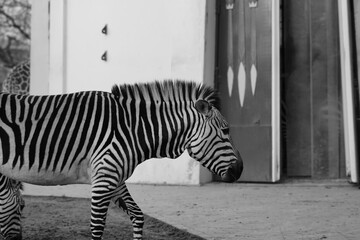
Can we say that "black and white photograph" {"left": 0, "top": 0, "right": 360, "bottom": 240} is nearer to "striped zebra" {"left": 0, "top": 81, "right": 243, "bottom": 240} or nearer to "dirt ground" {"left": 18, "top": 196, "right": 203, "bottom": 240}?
"dirt ground" {"left": 18, "top": 196, "right": 203, "bottom": 240}

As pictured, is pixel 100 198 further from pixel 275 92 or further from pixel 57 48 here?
pixel 57 48

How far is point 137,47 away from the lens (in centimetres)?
1062

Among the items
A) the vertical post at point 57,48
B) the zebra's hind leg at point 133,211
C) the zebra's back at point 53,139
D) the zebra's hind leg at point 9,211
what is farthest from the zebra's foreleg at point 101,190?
the vertical post at point 57,48

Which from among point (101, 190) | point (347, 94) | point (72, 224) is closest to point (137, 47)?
point (347, 94)

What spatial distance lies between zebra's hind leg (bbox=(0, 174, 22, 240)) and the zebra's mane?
1.35 m

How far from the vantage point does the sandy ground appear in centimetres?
645

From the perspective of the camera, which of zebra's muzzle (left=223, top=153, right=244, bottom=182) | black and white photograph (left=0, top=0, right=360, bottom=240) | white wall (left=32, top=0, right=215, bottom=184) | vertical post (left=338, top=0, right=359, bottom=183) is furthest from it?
white wall (left=32, top=0, right=215, bottom=184)

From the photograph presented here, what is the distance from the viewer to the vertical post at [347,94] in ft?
30.3

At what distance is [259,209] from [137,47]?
3943mm

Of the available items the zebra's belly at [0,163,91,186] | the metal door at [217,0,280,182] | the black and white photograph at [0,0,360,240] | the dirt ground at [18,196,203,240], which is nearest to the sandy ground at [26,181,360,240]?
the black and white photograph at [0,0,360,240]

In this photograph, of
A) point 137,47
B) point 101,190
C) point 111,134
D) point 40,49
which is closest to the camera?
point 101,190

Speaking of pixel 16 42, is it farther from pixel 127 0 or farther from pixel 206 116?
pixel 206 116

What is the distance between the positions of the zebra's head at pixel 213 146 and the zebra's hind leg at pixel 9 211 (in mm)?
1721

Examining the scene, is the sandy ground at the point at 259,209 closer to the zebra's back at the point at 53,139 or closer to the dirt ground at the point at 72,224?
the dirt ground at the point at 72,224
